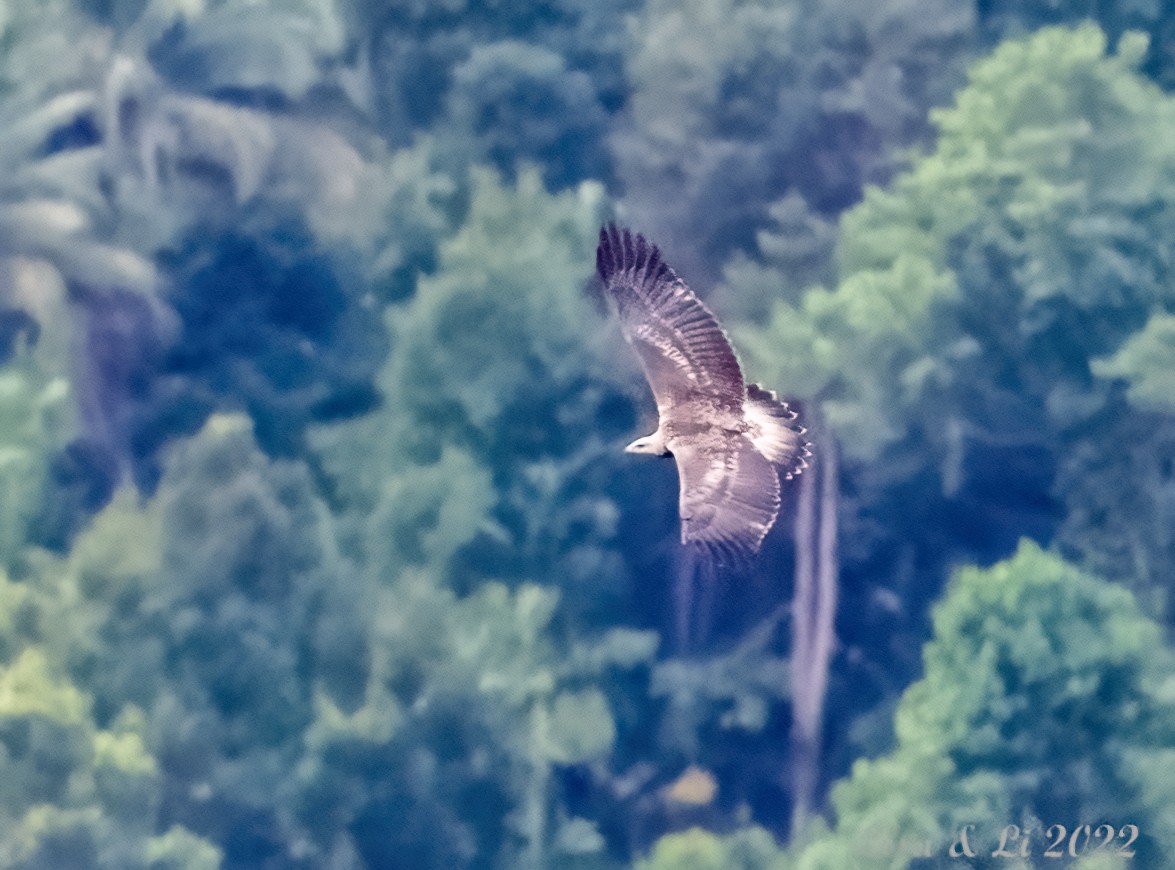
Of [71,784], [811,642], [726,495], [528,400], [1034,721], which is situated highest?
[528,400]

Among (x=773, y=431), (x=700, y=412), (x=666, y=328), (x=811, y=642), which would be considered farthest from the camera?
(x=811, y=642)

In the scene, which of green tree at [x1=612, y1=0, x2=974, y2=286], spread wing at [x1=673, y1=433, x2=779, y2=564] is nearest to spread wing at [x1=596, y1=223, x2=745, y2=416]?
spread wing at [x1=673, y1=433, x2=779, y2=564]

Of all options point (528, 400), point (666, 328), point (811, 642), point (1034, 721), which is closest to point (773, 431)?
point (666, 328)

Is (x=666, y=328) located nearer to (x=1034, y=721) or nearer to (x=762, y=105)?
(x=1034, y=721)

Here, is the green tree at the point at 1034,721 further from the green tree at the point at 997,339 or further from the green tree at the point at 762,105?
the green tree at the point at 762,105

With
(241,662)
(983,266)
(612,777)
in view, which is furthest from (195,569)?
(983,266)

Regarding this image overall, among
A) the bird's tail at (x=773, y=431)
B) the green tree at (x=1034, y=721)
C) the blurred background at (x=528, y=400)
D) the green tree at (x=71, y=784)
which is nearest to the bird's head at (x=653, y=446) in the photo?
the bird's tail at (x=773, y=431)

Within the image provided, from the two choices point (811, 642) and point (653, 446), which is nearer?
point (653, 446)

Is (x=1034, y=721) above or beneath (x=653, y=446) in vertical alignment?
above
